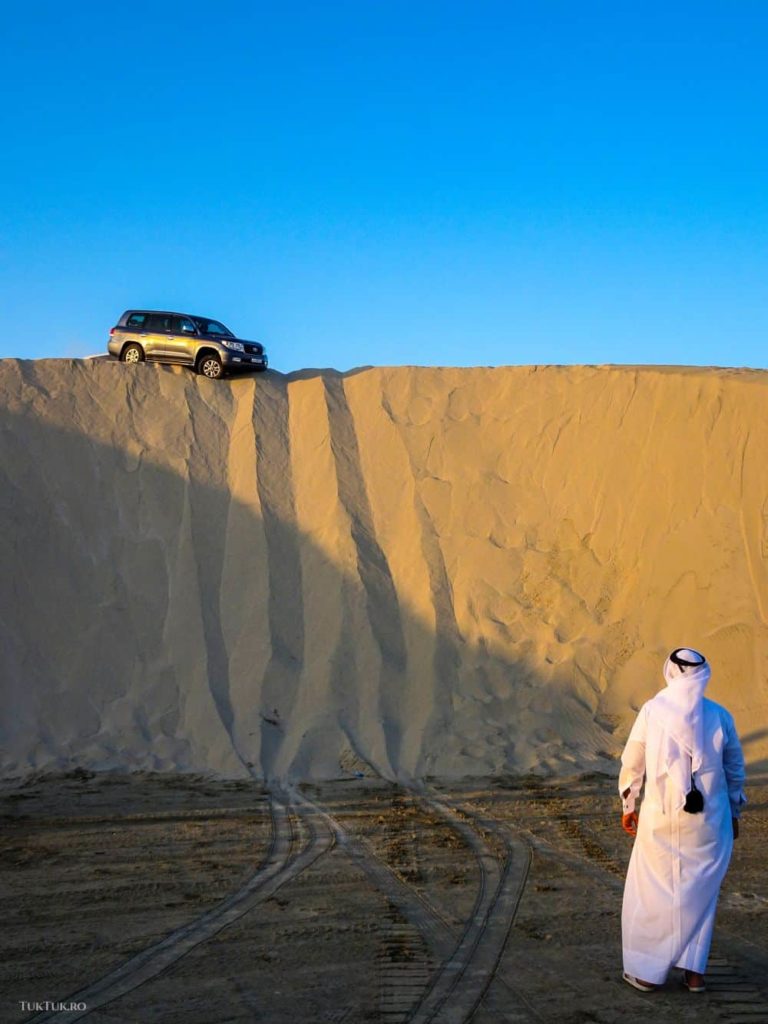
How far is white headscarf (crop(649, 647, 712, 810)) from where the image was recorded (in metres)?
5.32

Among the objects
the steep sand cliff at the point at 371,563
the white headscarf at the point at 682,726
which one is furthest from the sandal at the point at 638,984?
the steep sand cliff at the point at 371,563

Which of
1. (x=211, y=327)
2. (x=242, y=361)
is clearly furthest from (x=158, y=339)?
(x=242, y=361)

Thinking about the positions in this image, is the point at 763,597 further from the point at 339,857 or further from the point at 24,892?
the point at 24,892

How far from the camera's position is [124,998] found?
495 cm

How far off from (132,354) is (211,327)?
1450 millimetres

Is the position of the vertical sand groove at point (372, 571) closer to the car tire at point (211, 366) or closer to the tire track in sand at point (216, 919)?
the car tire at point (211, 366)

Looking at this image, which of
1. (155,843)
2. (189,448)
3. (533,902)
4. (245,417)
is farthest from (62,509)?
(533,902)

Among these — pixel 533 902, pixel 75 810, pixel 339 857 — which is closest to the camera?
pixel 533 902

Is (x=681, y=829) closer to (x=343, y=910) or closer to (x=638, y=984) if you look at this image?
(x=638, y=984)

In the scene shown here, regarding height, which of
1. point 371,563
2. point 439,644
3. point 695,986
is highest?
point 371,563

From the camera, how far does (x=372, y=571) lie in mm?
14594

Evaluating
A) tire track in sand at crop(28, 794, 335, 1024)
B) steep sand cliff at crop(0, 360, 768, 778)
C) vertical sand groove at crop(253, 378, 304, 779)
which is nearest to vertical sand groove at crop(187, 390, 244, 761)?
steep sand cliff at crop(0, 360, 768, 778)

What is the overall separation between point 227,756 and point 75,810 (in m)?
2.44

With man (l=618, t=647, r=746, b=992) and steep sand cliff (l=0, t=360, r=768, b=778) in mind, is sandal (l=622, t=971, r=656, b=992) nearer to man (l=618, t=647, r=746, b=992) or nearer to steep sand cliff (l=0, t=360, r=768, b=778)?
man (l=618, t=647, r=746, b=992)
